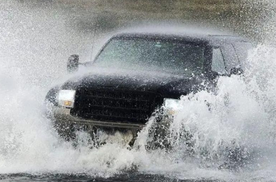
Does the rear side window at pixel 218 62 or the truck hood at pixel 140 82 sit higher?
the rear side window at pixel 218 62

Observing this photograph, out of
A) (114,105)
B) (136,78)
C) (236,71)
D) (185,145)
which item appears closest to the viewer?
(185,145)

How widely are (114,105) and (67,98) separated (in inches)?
20.3

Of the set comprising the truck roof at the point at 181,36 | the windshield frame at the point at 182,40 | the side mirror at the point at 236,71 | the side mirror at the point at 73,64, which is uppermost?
the truck roof at the point at 181,36

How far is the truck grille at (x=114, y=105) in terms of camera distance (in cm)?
974

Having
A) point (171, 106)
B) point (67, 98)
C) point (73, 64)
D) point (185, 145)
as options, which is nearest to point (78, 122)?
point (67, 98)

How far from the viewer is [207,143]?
31.9 feet

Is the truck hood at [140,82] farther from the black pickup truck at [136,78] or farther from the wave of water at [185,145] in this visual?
the wave of water at [185,145]

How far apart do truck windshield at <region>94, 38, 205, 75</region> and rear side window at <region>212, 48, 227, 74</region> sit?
151 millimetres

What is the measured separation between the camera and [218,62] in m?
11.2

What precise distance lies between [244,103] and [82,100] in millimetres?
1785

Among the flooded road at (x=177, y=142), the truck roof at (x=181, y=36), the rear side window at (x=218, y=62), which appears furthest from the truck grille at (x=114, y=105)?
the truck roof at (x=181, y=36)

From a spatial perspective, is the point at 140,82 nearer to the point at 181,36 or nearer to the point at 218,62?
the point at 218,62

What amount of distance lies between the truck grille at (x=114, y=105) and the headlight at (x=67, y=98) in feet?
0.16

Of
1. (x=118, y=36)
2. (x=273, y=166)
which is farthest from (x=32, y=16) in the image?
(x=273, y=166)
